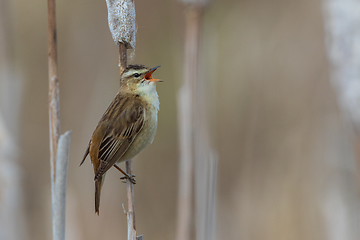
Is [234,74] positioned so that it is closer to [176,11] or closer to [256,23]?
[256,23]

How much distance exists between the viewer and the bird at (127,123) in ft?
8.26

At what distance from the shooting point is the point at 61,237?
1.80 meters

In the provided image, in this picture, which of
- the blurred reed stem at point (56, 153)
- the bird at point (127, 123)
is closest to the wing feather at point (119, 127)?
the bird at point (127, 123)

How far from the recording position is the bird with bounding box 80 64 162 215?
252 centimetres

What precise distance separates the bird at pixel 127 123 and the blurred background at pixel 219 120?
50 cm

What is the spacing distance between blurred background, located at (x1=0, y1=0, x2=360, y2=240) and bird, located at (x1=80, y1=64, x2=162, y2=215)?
0.50m

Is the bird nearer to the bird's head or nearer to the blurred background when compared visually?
the bird's head

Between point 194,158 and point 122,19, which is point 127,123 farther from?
point 122,19

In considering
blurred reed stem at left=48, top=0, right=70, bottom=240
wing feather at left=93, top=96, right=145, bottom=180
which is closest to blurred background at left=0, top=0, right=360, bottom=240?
wing feather at left=93, top=96, right=145, bottom=180

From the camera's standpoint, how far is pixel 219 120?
4.30 metres

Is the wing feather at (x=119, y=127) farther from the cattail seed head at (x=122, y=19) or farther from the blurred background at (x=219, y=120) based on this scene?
the cattail seed head at (x=122, y=19)

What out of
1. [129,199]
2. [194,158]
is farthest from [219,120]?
[129,199]

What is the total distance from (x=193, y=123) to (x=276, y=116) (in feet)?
6.18

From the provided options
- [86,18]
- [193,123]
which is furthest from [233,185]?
[86,18]
